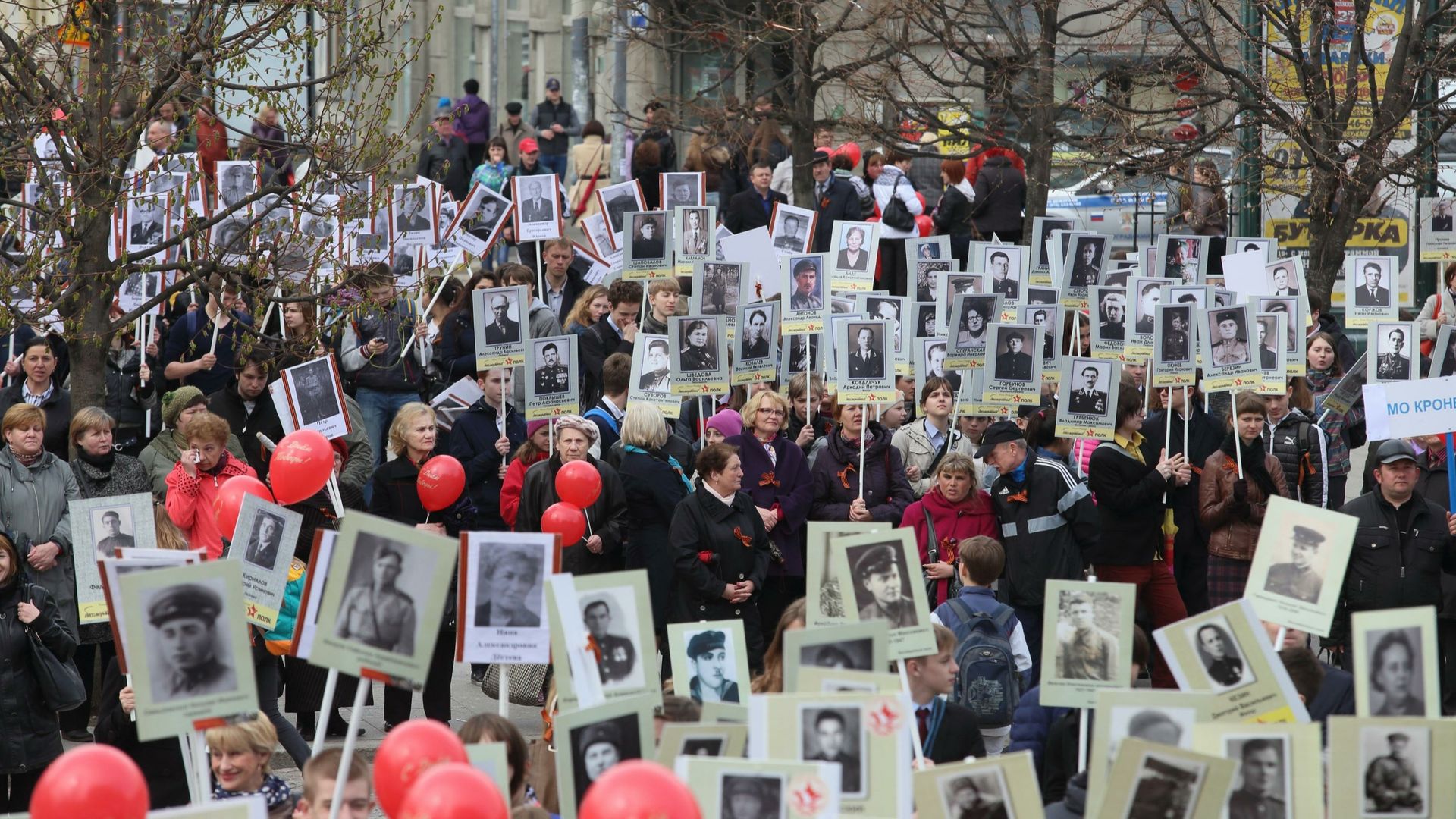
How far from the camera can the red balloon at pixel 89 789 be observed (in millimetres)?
4348

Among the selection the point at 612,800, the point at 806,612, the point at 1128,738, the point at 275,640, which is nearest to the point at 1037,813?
the point at 1128,738

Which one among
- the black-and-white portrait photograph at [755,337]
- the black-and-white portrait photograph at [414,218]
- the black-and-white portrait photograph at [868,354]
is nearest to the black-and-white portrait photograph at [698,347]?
the black-and-white portrait photograph at [755,337]

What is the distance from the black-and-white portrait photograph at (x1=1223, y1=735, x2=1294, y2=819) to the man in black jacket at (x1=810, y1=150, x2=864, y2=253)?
498 inches

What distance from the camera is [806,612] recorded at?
7.30 m

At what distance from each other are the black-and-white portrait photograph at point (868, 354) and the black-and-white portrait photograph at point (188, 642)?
6369mm

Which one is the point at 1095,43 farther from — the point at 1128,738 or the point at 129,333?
the point at 1128,738

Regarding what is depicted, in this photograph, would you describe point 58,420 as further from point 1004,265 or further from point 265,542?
point 1004,265

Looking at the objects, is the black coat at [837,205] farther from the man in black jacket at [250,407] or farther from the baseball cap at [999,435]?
the baseball cap at [999,435]

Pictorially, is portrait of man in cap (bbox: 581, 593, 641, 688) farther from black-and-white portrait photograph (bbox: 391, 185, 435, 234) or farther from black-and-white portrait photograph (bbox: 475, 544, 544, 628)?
black-and-white portrait photograph (bbox: 391, 185, 435, 234)

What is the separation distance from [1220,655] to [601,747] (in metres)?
1.97

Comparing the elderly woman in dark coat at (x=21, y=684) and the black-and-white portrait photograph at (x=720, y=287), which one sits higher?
the black-and-white portrait photograph at (x=720, y=287)

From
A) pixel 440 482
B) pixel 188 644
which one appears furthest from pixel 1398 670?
pixel 440 482

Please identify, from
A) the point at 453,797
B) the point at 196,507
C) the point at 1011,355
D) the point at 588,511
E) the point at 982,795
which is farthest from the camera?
the point at 1011,355

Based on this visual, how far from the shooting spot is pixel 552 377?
1177cm
